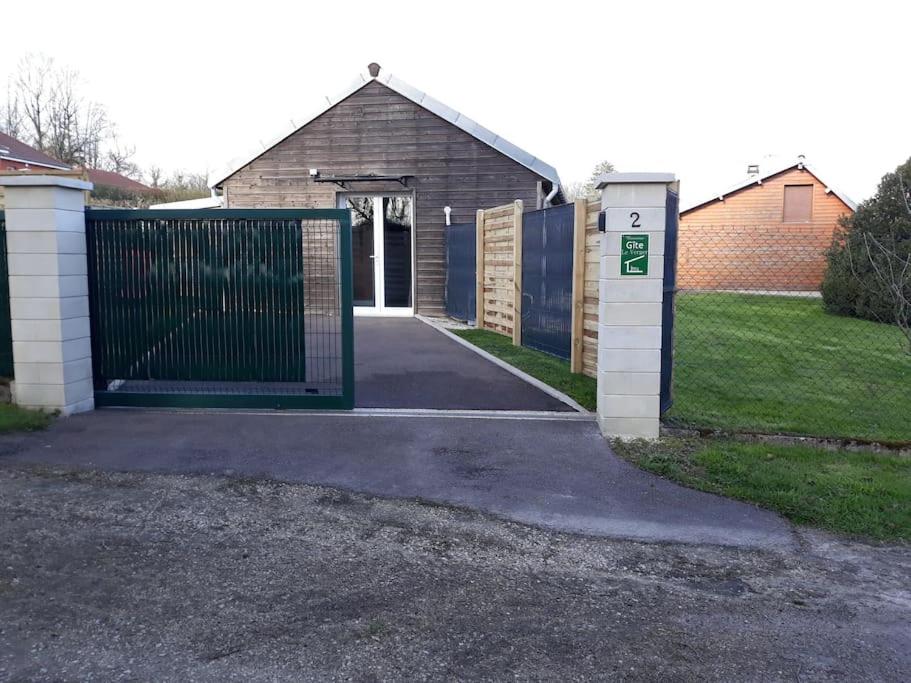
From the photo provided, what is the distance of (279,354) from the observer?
7395 mm

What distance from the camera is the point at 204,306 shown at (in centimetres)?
743

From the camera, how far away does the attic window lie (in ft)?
101

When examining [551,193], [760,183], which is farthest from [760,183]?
[551,193]

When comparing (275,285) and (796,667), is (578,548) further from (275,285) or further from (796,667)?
(275,285)

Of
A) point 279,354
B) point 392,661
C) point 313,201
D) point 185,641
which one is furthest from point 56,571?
point 313,201

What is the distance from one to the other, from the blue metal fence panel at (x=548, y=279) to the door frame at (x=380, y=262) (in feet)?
17.7

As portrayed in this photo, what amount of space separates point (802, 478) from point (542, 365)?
455cm

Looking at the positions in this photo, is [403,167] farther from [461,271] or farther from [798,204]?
[798,204]

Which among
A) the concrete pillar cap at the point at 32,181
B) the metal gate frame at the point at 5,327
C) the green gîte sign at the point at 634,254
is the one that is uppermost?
the concrete pillar cap at the point at 32,181

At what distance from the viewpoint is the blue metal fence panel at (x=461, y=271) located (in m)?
14.5

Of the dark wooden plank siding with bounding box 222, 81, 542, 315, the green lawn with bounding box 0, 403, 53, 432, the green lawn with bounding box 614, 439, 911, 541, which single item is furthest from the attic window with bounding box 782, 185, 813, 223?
the green lawn with bounding box 0, 403, 53, 432

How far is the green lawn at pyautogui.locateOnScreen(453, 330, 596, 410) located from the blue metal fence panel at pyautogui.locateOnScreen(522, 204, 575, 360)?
17cm

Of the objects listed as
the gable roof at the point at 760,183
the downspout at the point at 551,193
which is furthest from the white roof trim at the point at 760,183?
the downspout at the point at 551,193

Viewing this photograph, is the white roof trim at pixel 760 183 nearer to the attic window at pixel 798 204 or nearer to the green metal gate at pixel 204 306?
the attic window at pixel 798 204
